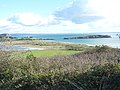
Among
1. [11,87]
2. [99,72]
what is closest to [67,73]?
[99,72]

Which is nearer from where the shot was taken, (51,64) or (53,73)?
(53,73)

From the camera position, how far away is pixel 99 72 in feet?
32.6

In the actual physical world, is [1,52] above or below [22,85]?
above

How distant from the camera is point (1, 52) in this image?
44.7 feet

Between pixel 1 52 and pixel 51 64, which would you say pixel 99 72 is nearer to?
pixel 51 64

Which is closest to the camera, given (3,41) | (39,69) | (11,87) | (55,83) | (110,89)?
(110,89)

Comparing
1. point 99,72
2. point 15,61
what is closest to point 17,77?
point 15,61

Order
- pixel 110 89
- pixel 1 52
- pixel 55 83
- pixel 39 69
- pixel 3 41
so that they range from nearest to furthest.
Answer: pixel 110 89 < pixel 55 83 < pixel 39 69 < pixel 1 52 < pixel 3 41

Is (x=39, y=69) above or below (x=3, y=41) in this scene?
below

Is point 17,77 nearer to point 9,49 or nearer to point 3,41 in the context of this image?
point 9,49

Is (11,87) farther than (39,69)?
No

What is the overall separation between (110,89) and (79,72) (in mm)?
1429

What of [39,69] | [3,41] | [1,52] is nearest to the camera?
[39,69]

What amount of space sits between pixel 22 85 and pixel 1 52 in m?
3.26
